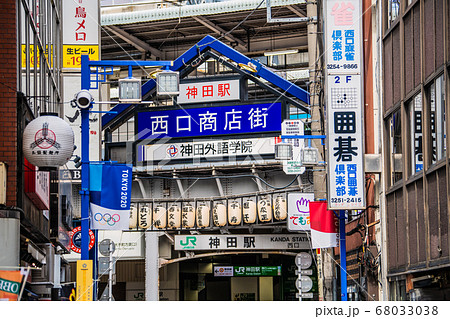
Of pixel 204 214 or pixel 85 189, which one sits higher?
pixel 204 214

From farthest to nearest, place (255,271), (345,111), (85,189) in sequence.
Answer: (255,271)
(345,111)
(85,189)

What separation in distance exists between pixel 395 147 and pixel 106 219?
7611 millimetres

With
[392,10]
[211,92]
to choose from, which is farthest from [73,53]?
[392,10]

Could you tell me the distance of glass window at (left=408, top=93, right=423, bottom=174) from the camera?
1836cm

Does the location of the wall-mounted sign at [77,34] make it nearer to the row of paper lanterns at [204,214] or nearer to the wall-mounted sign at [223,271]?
the row of paper lanterns at [204,214]

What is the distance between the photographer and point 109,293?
33.1m

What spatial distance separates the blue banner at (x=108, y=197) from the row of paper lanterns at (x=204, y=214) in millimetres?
18024

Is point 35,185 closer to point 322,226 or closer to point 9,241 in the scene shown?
point 9,241

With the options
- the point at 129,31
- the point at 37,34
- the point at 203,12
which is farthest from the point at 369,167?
the point at 129,31

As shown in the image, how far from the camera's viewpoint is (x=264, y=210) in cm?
3850

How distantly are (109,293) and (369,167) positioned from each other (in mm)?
14929

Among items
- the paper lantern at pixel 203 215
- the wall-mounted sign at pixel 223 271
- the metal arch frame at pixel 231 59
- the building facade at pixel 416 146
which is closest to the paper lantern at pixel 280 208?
the paper lantern at pixel 203 215

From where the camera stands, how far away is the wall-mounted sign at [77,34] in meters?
33.8
